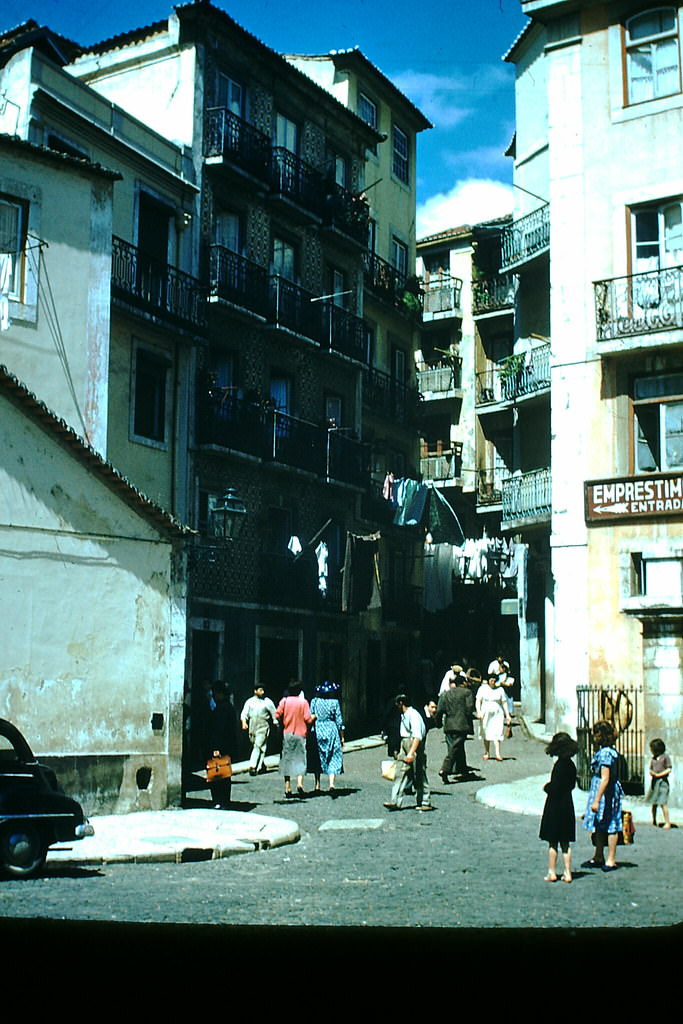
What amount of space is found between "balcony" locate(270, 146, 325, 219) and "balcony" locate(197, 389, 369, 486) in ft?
17.5

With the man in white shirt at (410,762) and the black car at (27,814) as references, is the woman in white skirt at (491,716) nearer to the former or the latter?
the man in white shirt at (410,762)

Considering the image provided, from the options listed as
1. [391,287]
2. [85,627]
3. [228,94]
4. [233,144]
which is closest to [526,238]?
[233,144]

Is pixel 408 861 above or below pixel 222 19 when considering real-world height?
below

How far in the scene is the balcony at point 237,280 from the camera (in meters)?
30.4

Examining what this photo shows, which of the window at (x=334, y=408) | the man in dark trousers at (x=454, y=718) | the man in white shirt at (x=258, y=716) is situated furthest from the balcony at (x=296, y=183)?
the man in dark trousers at (x=454, y=718)

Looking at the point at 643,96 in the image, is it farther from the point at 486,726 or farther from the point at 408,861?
the point at 408,861

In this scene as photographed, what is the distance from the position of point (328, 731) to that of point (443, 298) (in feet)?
91.8

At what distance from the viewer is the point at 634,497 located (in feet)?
85.8

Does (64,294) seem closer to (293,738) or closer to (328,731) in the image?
(293,738)

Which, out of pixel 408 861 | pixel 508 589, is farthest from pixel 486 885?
pixel 508 589

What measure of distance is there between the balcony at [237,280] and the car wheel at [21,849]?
61.2 feet

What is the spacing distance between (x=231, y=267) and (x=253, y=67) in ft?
17.4

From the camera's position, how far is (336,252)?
36.7m

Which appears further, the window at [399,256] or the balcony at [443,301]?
the balcony at [443,301]
